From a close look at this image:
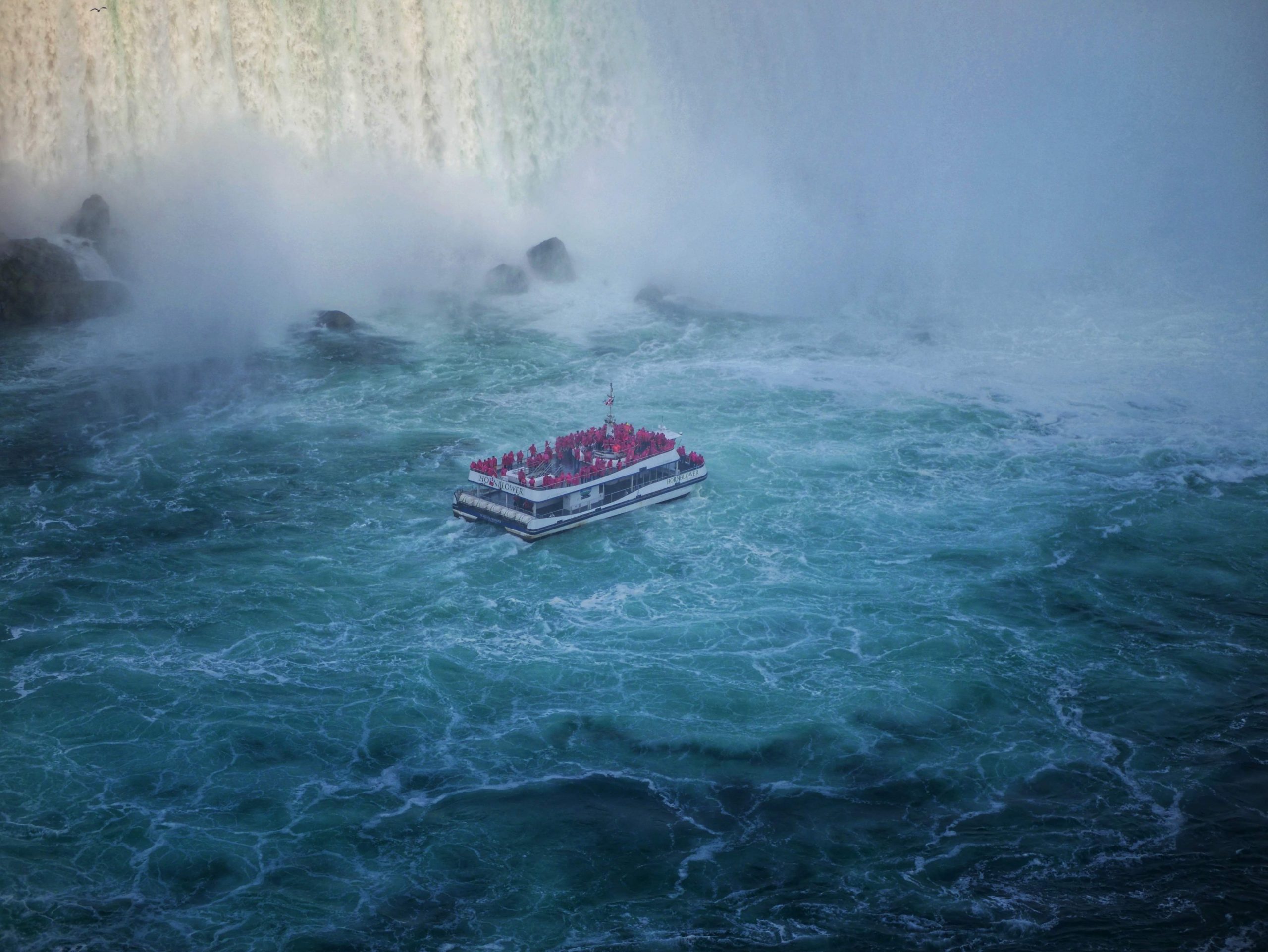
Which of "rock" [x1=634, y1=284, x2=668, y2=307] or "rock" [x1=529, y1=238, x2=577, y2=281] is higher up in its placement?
"rock" [x1=529, y1=238, x2=577, y2=281]

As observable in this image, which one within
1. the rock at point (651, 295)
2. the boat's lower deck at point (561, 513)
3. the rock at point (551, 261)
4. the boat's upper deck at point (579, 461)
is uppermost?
the rock at point (551, 261)

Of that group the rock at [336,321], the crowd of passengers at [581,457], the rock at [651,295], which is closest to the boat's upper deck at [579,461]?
the crowd of passengers at [581,457]

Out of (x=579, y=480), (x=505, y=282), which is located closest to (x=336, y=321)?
(x=505, y=282)

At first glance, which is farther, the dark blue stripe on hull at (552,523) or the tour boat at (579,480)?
the tour boat at (579,480)

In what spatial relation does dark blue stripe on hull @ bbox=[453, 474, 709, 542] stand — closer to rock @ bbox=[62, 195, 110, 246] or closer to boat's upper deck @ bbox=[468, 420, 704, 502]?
boat's upper deck @ bbox=[468, 420, 704, 502]

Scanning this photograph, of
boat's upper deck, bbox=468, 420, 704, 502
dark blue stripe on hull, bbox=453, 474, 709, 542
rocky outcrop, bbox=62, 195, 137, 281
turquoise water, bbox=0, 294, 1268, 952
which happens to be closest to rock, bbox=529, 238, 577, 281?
turquoise water, bbox=0, 294, 1268, 952

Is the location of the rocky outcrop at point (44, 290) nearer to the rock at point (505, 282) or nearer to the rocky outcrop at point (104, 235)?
the rocky outcrop at point (104, 235)
